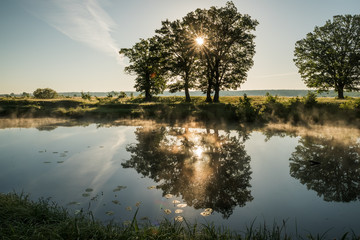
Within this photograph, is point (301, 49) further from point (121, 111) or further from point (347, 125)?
point (121, 111)

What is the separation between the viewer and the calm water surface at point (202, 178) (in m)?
5.63

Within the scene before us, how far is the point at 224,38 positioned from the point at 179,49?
893cm

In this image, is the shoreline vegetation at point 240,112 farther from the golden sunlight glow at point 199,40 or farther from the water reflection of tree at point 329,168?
the golden sunlight glow at point 199,40

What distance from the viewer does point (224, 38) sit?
36562mm

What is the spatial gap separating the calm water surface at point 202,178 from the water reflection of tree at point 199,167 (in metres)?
0.03

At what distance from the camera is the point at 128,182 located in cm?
770

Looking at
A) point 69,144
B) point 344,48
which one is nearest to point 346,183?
point 69,144

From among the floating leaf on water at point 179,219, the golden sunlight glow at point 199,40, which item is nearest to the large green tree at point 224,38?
the golden sunlight glow at point 199,40

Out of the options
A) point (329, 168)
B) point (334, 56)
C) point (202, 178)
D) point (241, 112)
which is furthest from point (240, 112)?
point (334, 56)

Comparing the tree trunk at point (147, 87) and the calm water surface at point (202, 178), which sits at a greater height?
the tree trunk at point (147, 87)

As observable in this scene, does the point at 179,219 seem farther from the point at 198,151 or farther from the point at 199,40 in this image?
the point at 199,40

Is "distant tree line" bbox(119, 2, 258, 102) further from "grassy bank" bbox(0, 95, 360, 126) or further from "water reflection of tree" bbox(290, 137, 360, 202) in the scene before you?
"water reflection of tree" bbox(290, 137, 360, 202)

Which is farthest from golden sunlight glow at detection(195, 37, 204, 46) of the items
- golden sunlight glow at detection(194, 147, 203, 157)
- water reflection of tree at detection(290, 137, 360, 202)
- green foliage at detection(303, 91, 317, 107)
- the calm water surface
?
golden sunlight glow at detection(194, 147, 203, 157)

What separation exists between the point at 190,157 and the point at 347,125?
1630 cm
